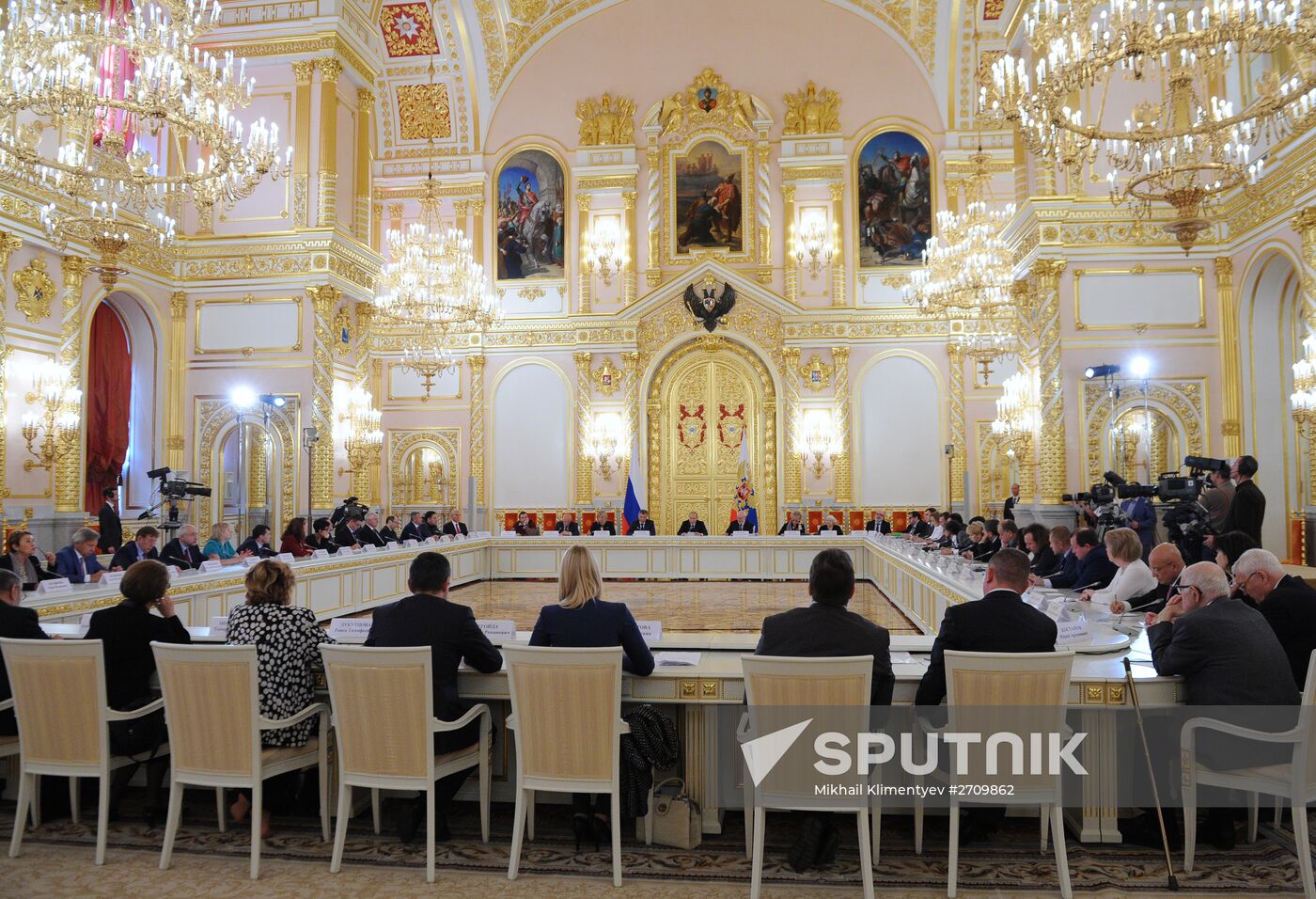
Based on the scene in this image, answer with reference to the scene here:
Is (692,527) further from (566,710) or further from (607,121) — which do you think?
(566,710)

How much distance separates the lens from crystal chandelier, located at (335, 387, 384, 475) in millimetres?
13422

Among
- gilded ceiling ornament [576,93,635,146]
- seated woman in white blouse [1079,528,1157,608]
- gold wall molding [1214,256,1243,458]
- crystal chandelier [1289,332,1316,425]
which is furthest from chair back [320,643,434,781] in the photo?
gilded ceiling ornament [576,93,635,146]

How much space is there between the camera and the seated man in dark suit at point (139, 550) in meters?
7.33

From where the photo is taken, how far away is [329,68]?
1272 centimetres

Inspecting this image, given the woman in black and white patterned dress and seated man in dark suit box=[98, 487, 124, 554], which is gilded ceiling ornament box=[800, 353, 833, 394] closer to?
seated man in dark suit box=[98, 487, 124, 554]

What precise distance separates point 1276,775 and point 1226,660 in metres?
0.40

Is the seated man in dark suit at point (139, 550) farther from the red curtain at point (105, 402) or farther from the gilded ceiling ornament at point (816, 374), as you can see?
the gilded ceiling ornament at point (816, 374)

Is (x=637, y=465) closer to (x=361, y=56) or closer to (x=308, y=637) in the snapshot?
(x=361, y=56)

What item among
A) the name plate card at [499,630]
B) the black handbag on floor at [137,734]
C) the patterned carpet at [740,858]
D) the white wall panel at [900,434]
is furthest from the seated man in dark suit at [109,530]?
the white wall panel at [900,434]

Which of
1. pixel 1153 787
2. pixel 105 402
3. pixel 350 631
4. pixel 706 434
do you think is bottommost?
pixel 1153 787

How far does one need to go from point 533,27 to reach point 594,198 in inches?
150

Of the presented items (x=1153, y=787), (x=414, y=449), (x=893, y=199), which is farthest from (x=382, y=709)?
(x=893, y=199)

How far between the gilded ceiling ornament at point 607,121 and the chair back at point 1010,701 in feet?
54.8

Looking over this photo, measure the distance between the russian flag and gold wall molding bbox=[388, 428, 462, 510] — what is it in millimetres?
3649
